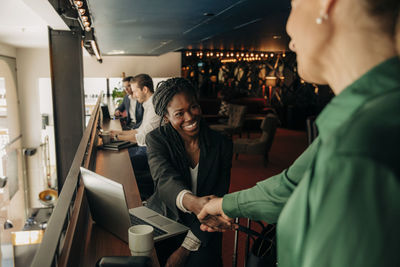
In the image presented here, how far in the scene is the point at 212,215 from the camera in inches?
61.5

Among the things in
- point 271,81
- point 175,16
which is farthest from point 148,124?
point 271,81

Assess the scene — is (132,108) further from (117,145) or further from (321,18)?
(321,18)

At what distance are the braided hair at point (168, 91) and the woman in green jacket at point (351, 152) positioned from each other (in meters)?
1.59

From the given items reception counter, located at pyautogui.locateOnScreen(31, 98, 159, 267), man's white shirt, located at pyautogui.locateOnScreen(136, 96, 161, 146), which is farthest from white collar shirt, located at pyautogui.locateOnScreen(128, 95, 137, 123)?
reception counter, located at pyautogui.locateOnScreen(31, 98, 159, 267)

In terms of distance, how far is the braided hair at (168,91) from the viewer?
2.20 m

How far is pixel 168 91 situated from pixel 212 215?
0.95 metres

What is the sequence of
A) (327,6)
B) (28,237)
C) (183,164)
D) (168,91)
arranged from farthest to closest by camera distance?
(28,237), (168,91), (183,164), (327,6)

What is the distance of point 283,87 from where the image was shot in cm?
1485

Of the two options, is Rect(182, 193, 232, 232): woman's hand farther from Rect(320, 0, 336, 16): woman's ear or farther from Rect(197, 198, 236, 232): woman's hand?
Rect(320, 0, 336, 16): woman's ear

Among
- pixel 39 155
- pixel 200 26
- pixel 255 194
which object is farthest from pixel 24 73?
pixel 255 194

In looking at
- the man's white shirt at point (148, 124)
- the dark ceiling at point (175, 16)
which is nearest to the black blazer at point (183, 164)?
the man's white shirt at point (148, 124)

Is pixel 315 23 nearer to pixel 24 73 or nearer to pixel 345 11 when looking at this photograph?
pixel 345 11

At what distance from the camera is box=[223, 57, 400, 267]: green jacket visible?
442 mm

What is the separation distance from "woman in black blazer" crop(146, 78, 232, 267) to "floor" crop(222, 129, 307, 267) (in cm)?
165
